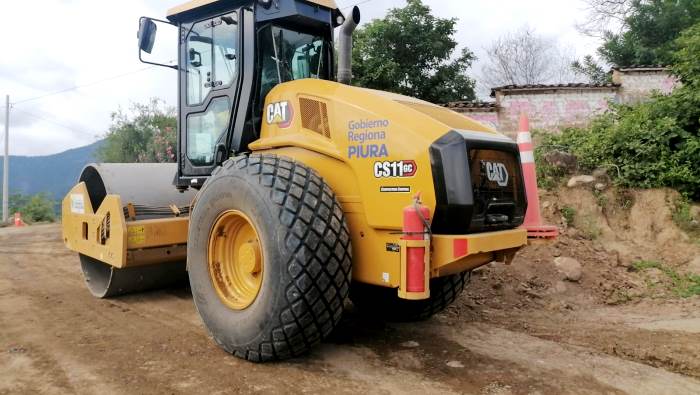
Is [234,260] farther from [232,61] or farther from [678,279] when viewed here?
[678,279]

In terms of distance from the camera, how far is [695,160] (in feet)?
25.4

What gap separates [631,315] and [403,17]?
14489 mm

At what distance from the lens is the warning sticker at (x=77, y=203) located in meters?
5.63

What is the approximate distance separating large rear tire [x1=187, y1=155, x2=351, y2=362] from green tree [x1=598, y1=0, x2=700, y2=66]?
63.5 ft

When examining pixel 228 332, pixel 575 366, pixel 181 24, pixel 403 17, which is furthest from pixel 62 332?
pixel 403 17

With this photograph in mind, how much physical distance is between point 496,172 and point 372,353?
4.99 feet

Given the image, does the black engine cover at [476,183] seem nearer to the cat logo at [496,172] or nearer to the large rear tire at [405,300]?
the cat logo at [496,172]

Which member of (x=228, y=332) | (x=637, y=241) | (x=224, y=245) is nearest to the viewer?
(x=228, y=332)

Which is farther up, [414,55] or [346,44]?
[414,55]

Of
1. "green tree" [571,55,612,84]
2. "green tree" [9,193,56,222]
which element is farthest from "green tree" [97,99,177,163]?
"green tree" [571,55,612,84]

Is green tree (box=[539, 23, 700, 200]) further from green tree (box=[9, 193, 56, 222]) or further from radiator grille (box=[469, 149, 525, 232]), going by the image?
green tree (box=[9, 193, 56, 222])

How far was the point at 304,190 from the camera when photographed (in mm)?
3346

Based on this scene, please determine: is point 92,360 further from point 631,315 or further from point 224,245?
point 631,315

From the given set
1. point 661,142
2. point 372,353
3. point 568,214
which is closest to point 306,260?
point 372,353
